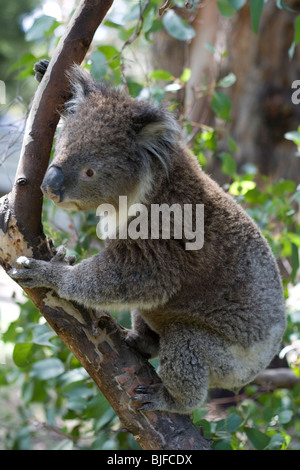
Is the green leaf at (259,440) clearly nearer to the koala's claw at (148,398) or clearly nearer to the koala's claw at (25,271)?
the koala's claw at (148,398)

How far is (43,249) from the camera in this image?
2.23 metres

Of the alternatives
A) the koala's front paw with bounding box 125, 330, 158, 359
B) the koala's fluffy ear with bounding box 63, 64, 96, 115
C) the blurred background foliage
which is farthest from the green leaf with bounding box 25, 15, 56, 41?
the koala's front paw with bounding box 125, 330, 158, 359

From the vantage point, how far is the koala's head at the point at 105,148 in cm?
204

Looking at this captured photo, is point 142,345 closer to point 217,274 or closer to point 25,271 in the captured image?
point 217,274

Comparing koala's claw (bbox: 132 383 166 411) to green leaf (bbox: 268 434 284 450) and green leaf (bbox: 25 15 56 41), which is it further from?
green leaf (bbox: 25 15 56 41)

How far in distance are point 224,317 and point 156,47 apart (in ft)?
11.0

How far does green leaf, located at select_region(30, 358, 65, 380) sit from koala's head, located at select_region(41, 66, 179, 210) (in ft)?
3.96

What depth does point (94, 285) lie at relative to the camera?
7.10 feet

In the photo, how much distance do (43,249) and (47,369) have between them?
104 centimetres

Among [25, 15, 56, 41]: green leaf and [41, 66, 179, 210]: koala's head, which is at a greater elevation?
[25, 15, 56, 41]: green leaf

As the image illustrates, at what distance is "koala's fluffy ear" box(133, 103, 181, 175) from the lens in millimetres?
2129

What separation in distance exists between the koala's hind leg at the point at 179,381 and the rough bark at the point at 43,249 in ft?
0.19
